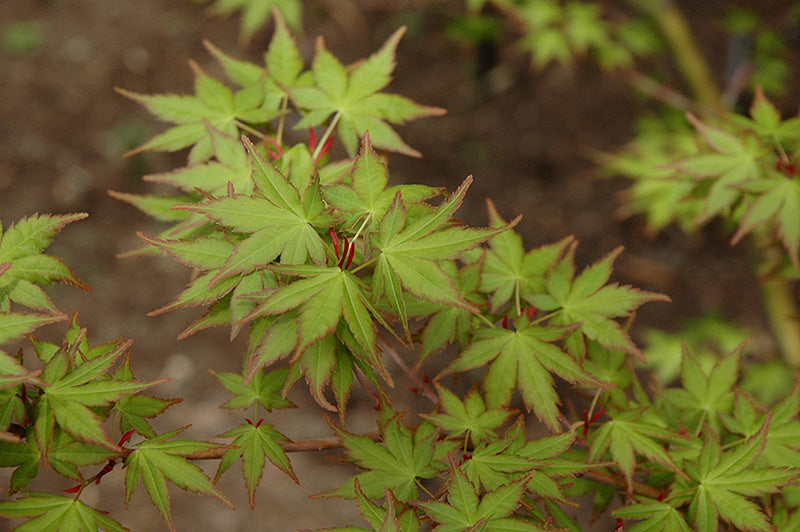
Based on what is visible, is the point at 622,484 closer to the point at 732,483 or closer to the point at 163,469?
the point at 732,483

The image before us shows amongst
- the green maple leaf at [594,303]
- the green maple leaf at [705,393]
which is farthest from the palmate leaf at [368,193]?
the green maple leaf at [705,393]

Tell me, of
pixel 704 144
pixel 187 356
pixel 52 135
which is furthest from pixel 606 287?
pixel 52 135

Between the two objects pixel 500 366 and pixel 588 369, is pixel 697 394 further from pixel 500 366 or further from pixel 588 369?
pixel 500 366

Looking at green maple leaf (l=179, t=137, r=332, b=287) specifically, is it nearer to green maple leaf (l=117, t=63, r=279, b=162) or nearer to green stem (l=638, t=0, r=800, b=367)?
green maple leaf (l=117, t=63, r=279, b=162)

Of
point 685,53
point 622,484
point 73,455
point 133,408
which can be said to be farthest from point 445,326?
point 685,53

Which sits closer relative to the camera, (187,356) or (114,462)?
(114,462)

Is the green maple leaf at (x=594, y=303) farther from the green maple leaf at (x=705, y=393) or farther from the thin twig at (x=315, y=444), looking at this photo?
the thin twig at (x=315, y=444)
